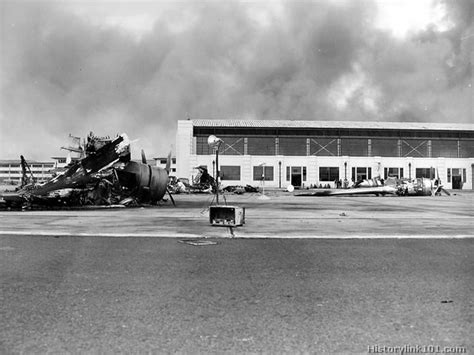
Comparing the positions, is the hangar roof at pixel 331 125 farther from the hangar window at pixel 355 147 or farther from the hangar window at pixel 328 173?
the hangar window at pixel 328 173

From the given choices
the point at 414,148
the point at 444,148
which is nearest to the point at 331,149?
the point at 414,148

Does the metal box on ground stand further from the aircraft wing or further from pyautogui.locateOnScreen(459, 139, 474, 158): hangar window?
pyautogui.locateOnScreen(459, 139, 474, 158): hangar window

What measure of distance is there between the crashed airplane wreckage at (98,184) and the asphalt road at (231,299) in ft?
47.7

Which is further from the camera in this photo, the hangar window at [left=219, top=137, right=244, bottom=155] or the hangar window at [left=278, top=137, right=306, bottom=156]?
the hangar window at [left=278, top=137, right=306, bottom=156]

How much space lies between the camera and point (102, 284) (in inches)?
244

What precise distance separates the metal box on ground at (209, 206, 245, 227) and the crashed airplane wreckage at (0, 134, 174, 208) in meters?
11.8

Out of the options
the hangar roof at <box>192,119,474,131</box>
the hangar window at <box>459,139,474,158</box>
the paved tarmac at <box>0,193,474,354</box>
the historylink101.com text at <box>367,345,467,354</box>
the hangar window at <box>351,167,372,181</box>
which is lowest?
the historylink101.com text at <box>367,345,467,354</box>

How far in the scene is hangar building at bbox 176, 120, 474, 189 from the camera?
88.8 metres

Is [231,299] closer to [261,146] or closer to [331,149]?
[261,146]

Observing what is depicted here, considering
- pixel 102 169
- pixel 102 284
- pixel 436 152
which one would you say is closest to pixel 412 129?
pixel 436 152

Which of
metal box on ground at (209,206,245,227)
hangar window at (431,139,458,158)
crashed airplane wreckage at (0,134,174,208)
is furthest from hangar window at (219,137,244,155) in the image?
metal box on ground at (209,206,245,227)

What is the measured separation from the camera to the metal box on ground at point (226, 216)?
1400 cm

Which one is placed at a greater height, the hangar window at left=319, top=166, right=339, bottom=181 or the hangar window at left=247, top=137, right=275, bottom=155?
the hangar window at left=247, top=137, right=275, bottom=155

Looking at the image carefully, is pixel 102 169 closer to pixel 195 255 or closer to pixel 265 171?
pixel 195 255
